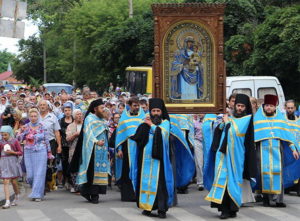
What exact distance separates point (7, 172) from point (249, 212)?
4006mm

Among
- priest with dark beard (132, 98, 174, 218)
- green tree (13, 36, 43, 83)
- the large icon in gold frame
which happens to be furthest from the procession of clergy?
green tree (13, 36, 43, 83)

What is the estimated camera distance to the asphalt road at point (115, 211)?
39.7ft

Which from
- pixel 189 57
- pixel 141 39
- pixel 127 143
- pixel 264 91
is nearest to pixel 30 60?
pixel 141 39

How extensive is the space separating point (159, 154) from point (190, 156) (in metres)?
1.33

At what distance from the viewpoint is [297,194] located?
15.0m

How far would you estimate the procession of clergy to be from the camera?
1205cm

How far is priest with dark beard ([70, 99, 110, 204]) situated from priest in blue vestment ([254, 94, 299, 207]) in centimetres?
267

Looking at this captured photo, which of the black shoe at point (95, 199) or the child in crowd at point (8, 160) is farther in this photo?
the black shoe at point (95, 199)

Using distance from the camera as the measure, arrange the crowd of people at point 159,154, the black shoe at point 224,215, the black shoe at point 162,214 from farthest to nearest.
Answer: the crowd of people at point 159,154 < the black shoe at point 162,214 < the black shoe at point 224,215

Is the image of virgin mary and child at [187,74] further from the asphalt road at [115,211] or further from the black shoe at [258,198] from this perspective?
the black shoe at [258,198]

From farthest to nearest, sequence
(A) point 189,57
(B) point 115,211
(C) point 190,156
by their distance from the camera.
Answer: (A) point 189,57 → (C) point 190,156 → (B) point 115,211

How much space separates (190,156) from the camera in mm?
Result: 13352

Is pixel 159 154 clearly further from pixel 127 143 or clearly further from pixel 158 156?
pixel 127 143

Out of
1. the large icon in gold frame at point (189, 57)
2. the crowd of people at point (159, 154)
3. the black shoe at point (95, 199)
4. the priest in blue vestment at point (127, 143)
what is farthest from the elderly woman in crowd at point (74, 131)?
the large icon in gold frame at point (189, 57)
